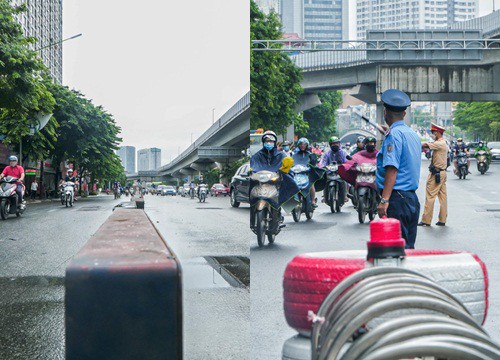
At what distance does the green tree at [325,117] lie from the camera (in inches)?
401

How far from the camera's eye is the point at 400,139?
3539mm

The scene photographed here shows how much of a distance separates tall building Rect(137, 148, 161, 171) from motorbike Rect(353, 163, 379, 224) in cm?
568

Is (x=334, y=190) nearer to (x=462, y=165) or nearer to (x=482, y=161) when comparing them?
(x=462, y=165)

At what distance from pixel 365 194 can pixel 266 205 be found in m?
3.91

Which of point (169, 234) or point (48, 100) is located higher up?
point (48, 100)

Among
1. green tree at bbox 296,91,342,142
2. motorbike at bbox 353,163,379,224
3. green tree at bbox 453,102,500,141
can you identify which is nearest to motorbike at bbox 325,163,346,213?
green tree at bbox 296,91,342,142

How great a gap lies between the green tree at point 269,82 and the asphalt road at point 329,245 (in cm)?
86

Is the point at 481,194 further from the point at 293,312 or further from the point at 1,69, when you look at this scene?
the point at 293,312

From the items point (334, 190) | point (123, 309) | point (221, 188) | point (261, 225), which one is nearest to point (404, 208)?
point (221, 188)

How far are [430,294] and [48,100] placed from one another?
670 inches

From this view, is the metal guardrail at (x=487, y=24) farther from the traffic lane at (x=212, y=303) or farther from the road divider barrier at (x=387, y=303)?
the road divider barrier at (x=387, y=303)

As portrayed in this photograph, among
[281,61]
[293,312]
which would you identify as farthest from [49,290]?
[293,312]

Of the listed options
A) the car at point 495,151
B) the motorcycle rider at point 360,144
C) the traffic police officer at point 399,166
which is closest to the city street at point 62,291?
the traffic police officer at point 399,166

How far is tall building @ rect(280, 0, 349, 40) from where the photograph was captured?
4.37 meters
